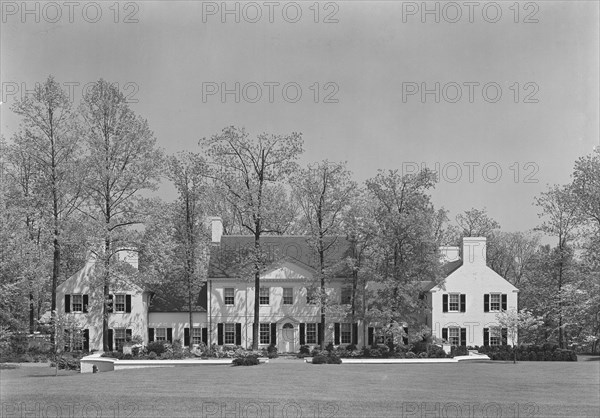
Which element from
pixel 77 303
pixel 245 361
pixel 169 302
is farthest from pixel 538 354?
pixel 77 303

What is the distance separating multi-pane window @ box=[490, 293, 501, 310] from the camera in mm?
45938

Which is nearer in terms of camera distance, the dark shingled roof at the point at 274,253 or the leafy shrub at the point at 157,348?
the leafy shrub at the point at 157,348

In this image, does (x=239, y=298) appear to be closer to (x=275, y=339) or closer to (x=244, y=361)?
(x=275, y=339)

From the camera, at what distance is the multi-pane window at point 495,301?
45.9m

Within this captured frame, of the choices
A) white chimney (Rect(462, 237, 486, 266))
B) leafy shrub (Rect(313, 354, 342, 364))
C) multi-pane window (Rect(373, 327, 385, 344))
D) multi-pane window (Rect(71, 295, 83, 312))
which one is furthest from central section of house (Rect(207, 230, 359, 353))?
leafy shrub (Rect(313, 354, 342, 364))

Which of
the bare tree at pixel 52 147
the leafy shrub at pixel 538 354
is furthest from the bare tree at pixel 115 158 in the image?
the leafy shrub at pixel 538 354

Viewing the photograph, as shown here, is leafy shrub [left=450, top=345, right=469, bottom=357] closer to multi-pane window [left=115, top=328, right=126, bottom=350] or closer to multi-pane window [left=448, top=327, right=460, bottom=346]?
multi-pane window [left=448, top=327, right=460, bottom=346]

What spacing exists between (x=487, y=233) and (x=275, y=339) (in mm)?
22545

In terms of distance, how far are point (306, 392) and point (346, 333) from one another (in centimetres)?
2346

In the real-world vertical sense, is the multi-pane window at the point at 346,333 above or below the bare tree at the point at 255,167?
below

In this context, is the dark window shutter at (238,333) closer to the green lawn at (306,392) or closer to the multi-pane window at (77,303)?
the multi-pane window at (77,303)

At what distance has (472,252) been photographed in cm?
4600

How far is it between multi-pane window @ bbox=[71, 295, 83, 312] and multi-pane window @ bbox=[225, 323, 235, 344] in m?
8.79

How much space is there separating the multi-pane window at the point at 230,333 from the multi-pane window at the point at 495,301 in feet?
53.2
